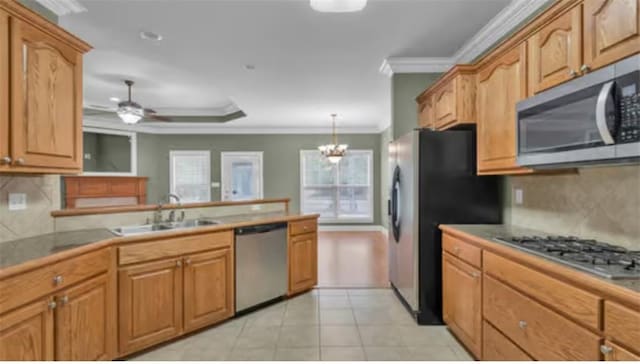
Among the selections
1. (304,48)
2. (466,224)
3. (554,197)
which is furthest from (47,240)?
(554,197)

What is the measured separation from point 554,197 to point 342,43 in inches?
88.0

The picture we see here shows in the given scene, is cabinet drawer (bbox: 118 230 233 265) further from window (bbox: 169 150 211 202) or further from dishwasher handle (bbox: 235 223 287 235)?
window (bbox: 169 150 211 202)

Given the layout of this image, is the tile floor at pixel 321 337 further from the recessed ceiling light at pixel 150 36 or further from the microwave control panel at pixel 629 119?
the recessed ceiling light at pixel 150 36

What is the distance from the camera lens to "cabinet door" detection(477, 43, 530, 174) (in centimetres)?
215

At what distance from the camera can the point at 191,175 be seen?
8000 millimetres

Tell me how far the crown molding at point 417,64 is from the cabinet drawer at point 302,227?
6.55 feet

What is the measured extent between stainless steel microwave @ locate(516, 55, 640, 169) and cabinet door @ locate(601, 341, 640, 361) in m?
0.73

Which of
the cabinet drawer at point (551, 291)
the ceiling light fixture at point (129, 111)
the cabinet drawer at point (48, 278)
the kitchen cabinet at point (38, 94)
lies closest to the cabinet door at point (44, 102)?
the kitchen cabinet at point (38, 94)

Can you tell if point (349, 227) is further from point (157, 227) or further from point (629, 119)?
point (629, 119)

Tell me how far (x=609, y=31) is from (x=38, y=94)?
119 inches

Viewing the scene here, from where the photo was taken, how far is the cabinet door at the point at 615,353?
1.10 m

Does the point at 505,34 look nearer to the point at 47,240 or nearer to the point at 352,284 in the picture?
the point at 352,284

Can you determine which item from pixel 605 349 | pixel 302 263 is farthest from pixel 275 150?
pixel 605 349

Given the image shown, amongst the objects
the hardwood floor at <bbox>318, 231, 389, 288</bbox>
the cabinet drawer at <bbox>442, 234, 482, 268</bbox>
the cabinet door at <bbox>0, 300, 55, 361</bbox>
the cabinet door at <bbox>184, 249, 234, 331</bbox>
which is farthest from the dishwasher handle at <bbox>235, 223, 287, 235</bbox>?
the cabinet drawer at <bbox>442, 234, 482, 268</bbox>
